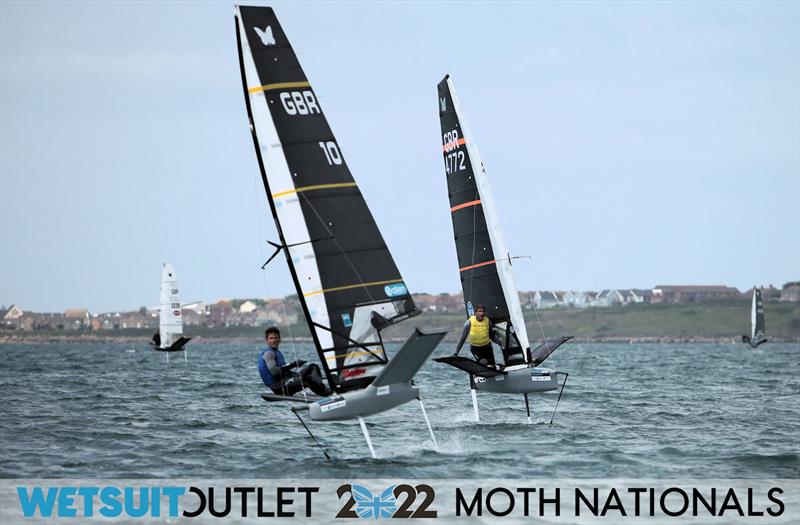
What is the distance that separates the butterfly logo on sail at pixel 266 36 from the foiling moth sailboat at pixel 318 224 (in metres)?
0.02

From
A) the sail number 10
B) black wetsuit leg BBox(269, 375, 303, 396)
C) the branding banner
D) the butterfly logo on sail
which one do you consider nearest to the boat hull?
black wetsuit leg BBox(269, 375, 303, 396)

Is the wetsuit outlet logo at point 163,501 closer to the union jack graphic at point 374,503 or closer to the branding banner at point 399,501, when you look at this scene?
the branding banner at point 399,501

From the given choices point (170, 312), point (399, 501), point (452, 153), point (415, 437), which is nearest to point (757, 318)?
point (170, 312)

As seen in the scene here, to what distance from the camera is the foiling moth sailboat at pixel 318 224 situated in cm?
1605

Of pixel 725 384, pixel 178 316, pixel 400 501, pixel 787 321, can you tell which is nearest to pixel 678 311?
pixel 787 321

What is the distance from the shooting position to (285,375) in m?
16.3

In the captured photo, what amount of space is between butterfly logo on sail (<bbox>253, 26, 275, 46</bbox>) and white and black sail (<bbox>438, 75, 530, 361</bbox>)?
7.60 meters

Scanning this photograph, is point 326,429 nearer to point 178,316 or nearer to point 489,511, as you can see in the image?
point 489,511

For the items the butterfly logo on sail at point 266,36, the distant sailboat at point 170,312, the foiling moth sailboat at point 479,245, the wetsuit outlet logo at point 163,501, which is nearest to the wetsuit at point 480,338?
the foiling moth sailboat at point 479,245

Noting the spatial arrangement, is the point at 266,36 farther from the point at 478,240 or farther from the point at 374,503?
the point at 478,240

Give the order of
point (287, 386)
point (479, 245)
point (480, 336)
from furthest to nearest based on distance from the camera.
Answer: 1. point (479, 245)
2. point (480, 336)
3. point (287, 386)

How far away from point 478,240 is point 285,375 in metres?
7.79

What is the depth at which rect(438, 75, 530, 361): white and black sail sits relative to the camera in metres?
22.7

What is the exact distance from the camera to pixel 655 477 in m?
14.9
